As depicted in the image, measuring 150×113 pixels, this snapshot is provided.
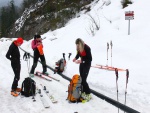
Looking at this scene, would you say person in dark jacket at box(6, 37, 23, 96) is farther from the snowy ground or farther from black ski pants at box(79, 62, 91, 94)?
black ski pants at box(79, 62, 91, 94)

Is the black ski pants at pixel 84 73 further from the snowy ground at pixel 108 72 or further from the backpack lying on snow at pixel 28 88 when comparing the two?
the backpack lying on snow at pixel 28 88

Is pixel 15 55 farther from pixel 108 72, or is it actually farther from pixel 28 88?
pixel 108 72

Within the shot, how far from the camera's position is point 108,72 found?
12062mm

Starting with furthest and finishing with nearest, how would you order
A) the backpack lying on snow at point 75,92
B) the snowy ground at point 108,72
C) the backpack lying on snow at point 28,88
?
the backpack lying on snow at point 28,88
the backpack lying on snow at point 75,92
the snowy ground at point 108,72

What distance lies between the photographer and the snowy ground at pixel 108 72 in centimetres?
854

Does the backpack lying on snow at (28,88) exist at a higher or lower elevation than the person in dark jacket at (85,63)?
lower

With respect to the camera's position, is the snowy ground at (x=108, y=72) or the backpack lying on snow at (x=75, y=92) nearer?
the snowy ground at (x=108, y=72)

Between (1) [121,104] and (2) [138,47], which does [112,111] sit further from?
(2) [138,47]

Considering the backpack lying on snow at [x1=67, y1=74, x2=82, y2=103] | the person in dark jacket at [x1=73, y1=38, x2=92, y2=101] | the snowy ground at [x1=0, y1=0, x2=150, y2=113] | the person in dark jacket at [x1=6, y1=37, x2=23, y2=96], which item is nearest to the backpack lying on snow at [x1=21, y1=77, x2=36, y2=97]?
the snowy ground at [x1=0, y1=0, x2=150, y2=113]

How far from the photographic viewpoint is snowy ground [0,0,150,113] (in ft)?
28.0

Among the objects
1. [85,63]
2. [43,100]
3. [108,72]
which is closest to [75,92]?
[85,63]

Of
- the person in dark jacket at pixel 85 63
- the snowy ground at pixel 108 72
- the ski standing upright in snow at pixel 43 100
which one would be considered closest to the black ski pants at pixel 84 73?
the person in dark jacket at pixel 85 63

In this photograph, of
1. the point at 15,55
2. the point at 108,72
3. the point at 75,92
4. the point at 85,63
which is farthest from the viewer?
the point at 108,72

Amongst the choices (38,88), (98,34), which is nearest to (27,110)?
(38,88)
